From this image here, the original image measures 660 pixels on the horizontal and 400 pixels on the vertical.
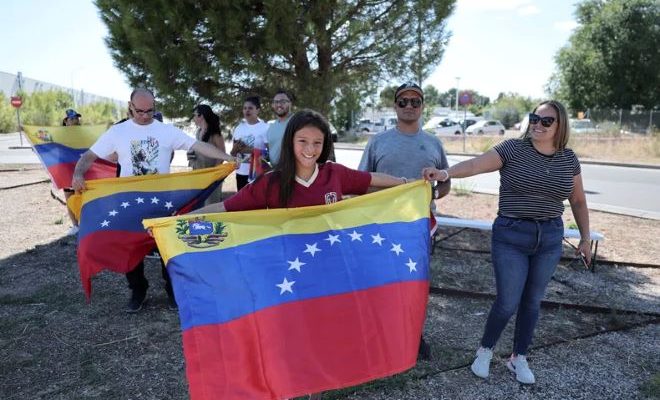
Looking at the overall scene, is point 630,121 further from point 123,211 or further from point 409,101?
point 123,211

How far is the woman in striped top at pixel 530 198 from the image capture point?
313cm

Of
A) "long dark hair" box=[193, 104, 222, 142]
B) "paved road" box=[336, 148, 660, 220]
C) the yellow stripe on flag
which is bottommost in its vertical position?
"paved road" box=[336, 148, 660, 220]

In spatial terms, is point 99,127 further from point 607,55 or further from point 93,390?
point 607,55

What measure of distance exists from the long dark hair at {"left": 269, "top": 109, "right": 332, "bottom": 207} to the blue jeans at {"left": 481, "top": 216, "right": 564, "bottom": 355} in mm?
1395

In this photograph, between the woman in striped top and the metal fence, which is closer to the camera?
the woman in striped top

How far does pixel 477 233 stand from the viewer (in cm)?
804

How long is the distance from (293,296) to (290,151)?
798 mm

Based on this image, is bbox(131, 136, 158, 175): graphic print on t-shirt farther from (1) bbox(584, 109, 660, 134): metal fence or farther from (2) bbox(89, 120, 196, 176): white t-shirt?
(1) bbox(584, 109, 660, 134): metal fence

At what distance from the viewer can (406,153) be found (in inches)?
142

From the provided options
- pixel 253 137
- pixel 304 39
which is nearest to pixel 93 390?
pixel 253 137

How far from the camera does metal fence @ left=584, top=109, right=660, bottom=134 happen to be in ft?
90.9

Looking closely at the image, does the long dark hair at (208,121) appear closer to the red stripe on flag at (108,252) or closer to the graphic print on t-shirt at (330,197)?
the red stripe on flag at (108,252)

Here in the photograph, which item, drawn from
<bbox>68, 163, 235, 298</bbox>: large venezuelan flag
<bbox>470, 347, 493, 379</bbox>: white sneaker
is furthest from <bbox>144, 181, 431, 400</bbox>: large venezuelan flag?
<bbox>68, 163, 235, 298</bbox>: large venezuelan flag

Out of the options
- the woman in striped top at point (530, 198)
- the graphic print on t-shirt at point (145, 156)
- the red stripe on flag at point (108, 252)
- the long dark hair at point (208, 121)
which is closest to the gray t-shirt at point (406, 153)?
the woman in striped top at point (530, 198)
